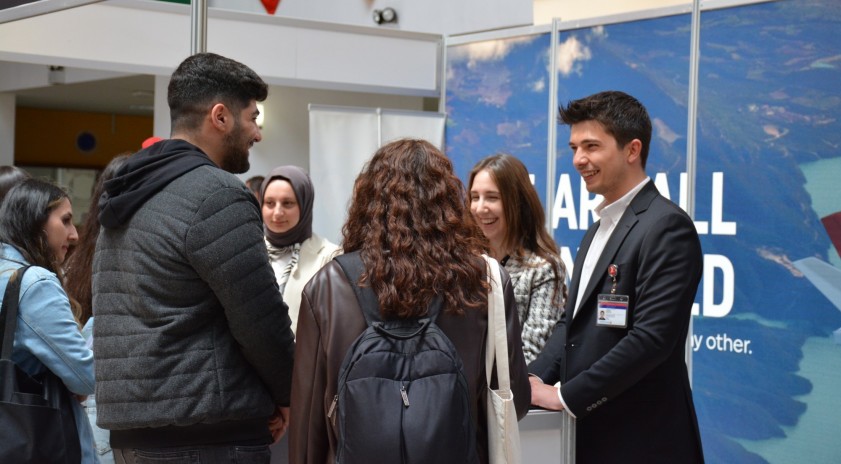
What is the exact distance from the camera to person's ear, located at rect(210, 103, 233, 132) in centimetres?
221

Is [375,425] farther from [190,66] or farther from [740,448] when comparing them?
[740,448]

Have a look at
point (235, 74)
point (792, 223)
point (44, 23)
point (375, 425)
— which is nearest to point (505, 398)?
point (375, 425)

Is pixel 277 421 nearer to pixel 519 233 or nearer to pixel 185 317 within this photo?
pixel 185 317

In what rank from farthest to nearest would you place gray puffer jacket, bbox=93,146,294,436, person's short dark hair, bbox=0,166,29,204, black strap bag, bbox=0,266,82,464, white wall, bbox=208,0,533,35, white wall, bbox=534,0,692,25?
1. white wall, bbox=208,0,533,35
2. white wall, bbox=534,0,692,25
3. person's short dark hair, bbox=0,166,29,204
4. black strap bag, bbox=0,266,82,464
5. gray puffer jacket, bbox=93,146,294,436

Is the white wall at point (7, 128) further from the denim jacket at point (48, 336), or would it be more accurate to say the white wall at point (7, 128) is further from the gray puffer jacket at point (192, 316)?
the gray puffer jacket at point (192, 316)

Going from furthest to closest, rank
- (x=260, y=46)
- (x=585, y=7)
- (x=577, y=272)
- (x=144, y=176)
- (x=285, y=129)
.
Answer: (x=585, y=7), (x=285, y=129), (x=260, y=46), (x=577, y=272), (x=144, y=176)

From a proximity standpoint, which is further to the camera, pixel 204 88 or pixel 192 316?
pixel 204 88

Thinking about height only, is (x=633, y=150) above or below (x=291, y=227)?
above

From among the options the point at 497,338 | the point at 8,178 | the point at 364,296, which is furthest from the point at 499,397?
the point at 8,178

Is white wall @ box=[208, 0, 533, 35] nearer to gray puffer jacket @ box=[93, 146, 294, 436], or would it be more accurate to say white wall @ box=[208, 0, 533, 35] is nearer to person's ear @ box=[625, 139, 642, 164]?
person's ear @ box=[625, 139, 642, 164]

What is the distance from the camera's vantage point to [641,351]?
8.04 ft

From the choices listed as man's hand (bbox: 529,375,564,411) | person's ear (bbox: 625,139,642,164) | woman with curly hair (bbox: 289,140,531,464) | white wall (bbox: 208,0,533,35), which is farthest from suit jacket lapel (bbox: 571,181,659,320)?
white wall (bbox: 208,0,533,35)

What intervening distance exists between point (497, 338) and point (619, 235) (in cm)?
83

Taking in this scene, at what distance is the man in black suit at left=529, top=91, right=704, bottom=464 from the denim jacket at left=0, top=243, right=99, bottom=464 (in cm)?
128
